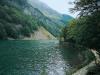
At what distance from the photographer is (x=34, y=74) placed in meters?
59.4

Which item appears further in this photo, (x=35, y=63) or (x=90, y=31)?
(x=35, y=63)

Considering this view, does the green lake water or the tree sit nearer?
the tree

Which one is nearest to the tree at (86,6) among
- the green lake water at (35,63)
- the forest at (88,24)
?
the forest at (88,24)

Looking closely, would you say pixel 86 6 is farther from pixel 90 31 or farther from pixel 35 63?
pixel 35 63

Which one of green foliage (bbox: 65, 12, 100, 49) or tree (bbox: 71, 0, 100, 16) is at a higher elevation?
tree (bbox: 71, 0, 100, 16)

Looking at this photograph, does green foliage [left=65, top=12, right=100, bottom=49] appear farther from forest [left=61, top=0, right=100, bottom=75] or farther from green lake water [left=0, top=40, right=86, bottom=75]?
green lake water [left=0, top=40, right=86, bottom=75]

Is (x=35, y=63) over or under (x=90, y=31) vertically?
under

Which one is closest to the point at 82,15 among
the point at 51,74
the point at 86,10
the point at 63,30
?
the point at 86,10

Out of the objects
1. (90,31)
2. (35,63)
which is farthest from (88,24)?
(35,63)

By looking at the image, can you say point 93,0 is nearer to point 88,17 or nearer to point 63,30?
point 88,17

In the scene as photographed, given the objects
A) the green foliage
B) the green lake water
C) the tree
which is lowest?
the green lake water

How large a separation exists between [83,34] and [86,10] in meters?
4.87

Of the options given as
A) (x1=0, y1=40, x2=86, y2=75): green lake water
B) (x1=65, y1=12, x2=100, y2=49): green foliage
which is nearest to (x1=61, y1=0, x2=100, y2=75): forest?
(x1=65, y1=12, x2=100, y2=49): green foliage

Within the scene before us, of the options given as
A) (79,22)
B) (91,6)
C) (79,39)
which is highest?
(91,6)
